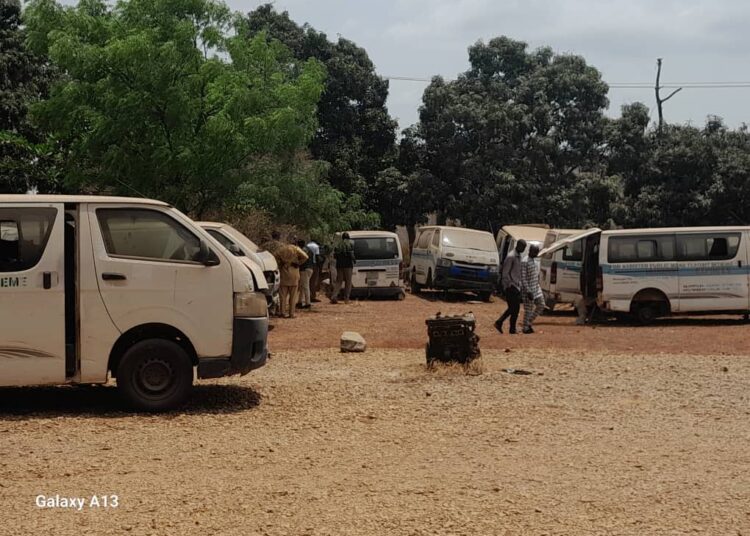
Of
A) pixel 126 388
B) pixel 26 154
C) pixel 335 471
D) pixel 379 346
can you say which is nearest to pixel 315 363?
pixel 379 346

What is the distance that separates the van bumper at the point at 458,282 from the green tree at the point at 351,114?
38.9 ft

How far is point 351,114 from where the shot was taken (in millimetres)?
39469

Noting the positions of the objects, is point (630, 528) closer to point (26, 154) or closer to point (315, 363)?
point (315, 363)

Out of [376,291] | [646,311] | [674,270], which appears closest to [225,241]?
[646,311]

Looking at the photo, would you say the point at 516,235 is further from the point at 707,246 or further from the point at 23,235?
the point at 23,235

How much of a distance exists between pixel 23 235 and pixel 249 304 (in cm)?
213

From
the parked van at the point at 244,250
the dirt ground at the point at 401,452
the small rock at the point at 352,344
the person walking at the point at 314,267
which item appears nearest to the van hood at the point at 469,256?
the person walking at the point at 314,267

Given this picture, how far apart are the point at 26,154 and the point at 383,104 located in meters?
17.6

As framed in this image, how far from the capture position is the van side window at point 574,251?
20.3m

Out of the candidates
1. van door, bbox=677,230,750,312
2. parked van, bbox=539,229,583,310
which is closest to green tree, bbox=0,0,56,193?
parked van, bbox=539,229,583,310

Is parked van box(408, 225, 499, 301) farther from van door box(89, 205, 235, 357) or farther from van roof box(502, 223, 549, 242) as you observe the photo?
van door box(89, 205, 235, 357)

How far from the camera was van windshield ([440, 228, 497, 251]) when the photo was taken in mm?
26783

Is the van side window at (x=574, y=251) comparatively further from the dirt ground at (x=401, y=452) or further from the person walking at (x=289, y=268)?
the dirt ground at (x=401, y=452)

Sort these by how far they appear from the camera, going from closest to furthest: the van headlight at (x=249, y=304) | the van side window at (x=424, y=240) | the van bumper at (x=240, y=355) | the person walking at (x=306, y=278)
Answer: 1. the van bumper at (x=240, y=355)
2. the van headlight at (x=249, y=304)
3. the person walking at (x=306, y=278)
4. the van side window at (x=424, y=240)
